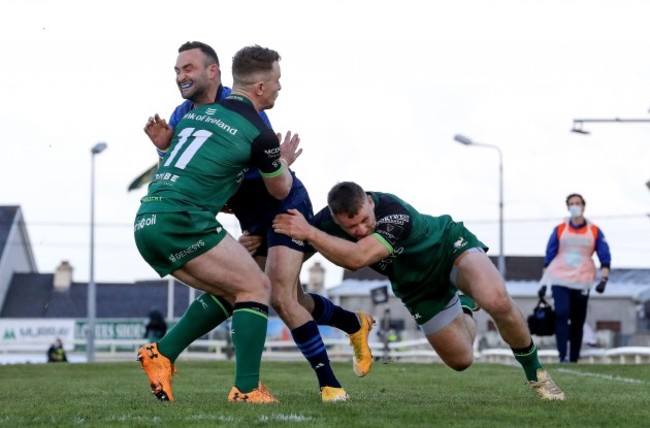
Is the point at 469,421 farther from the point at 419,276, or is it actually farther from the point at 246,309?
the point at 419,276

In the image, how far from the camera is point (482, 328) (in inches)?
2793

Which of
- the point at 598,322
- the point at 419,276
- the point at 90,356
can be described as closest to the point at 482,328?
the point at 598,322

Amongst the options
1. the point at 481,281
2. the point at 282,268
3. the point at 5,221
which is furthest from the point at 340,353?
the point at 5,221

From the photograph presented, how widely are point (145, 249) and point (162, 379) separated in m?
0.88

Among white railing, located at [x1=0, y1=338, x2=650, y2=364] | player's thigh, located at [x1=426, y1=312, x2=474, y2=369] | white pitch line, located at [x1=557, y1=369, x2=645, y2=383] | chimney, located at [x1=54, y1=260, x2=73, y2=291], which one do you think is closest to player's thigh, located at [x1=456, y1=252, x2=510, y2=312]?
player's thigh, located at [x1=426, y1=312, x2=474, y2=369]

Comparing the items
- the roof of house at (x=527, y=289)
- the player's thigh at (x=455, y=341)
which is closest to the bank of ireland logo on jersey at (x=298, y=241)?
the player's thigh at (x=455, y=341)

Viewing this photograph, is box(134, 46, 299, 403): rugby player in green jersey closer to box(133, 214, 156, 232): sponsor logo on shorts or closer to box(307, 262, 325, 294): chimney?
box(133, 214, 156, 232): sponsor logo on shorts

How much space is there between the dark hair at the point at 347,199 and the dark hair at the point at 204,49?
122 cm

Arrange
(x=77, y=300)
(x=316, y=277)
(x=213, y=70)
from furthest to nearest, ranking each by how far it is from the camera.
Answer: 1. (x=316, y=277)
2. (x=77, y=300)
3. (x=213, y=70)

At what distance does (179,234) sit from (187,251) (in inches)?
4.4

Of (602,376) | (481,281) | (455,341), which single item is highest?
(481,281)

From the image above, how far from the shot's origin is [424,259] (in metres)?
8.22

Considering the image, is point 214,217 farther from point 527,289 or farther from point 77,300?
point 77,300

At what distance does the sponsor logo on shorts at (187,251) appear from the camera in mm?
7152
